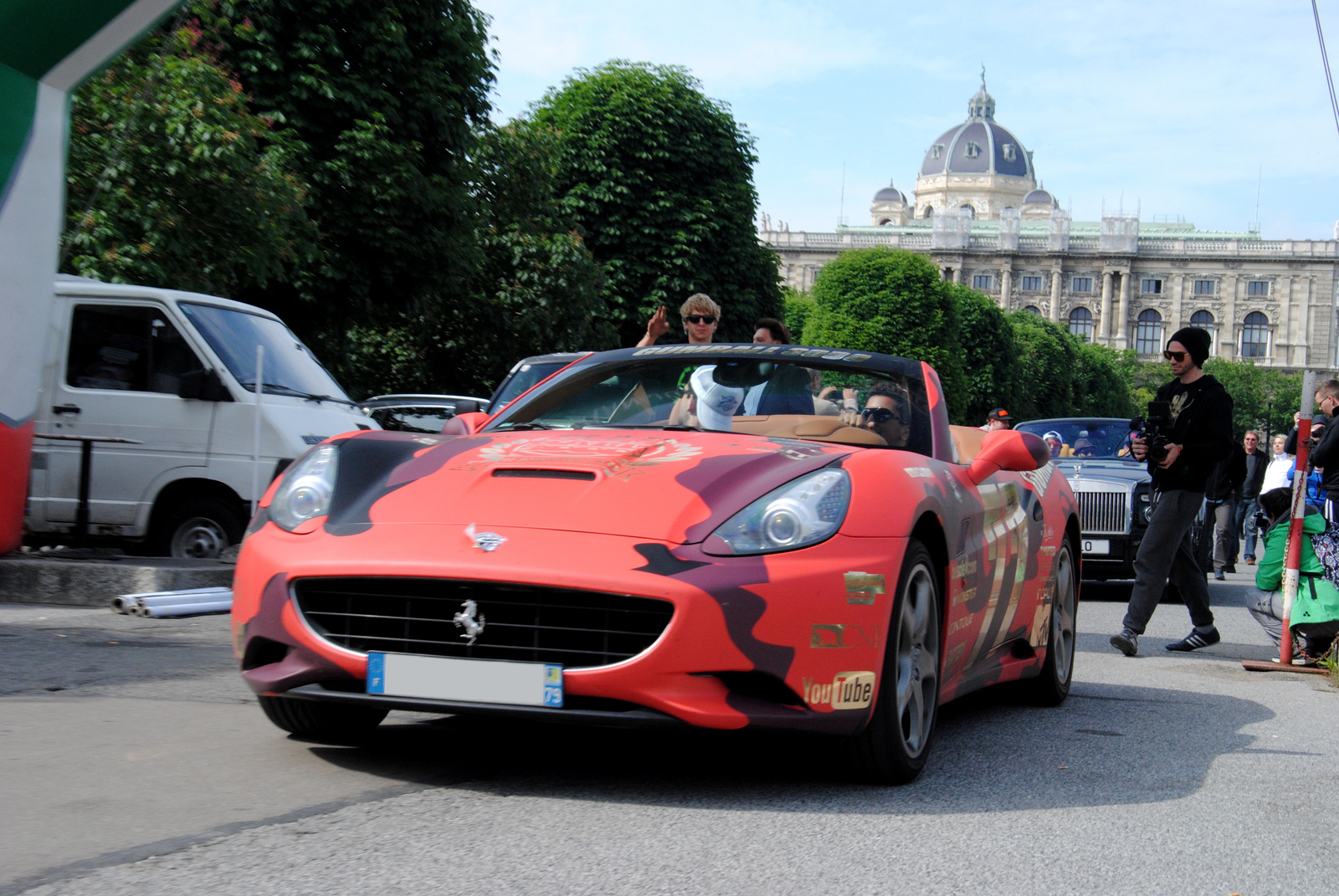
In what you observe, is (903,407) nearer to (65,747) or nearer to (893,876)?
(893,876)

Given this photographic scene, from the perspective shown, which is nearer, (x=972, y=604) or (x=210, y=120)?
(x=972, y=604)

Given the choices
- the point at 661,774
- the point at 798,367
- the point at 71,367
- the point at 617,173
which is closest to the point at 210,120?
the point at 71,367

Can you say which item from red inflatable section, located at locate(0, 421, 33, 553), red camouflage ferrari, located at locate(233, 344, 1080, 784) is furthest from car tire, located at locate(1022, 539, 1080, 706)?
red inflatable section, located at locate(0, 421, 33, 553)

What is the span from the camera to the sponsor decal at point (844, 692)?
12.9 ft

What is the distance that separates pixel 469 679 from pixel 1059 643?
3.58 m

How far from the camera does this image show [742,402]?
5.09 metres

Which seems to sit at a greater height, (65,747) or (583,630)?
(583,630)

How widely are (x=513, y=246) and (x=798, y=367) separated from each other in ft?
93.4

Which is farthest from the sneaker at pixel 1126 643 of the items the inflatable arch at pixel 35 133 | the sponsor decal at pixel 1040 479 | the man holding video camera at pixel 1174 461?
the inflatable arch at pixel 35 133

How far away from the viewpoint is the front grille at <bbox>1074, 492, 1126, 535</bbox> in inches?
545

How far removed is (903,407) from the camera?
518cm

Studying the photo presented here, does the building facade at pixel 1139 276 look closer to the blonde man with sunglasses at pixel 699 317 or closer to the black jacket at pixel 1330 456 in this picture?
the black jacket at pixel 1330 456

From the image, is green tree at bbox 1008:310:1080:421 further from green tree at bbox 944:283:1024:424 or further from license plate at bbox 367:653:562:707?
license plate at bbox 367:653:562:707

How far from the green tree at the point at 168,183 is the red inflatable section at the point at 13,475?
276 inches
